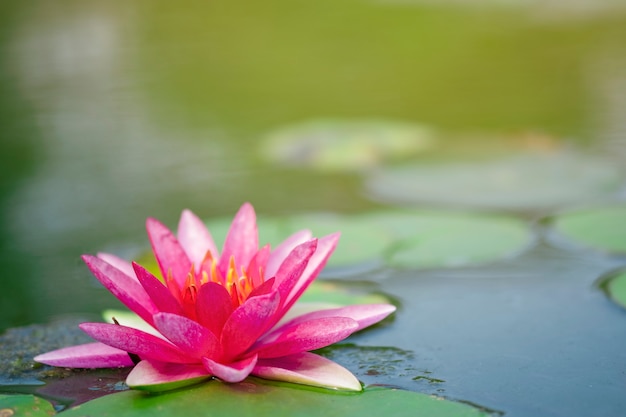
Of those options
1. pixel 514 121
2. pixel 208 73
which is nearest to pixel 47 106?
pixel 208 73

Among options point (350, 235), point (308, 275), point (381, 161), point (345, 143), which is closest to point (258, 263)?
point (308, 275)

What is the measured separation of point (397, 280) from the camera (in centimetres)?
163

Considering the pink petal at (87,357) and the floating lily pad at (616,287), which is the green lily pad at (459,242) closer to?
the floating lily pad at (616,287)

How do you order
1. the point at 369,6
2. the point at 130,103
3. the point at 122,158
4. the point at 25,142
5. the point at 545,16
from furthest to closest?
the point at 369,6, the point at 545,16, the point at 130,103, the point at 25,142, the point at 122,158

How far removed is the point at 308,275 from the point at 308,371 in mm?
169

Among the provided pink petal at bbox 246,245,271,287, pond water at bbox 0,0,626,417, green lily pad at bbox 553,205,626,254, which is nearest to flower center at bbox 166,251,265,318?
pink petal at bbox 246,245,271,287

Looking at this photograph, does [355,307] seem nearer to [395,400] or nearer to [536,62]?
[395,400]

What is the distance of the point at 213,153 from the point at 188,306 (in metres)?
1.71

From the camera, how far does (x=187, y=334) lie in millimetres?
1094

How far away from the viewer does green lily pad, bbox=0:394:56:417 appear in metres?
1.09

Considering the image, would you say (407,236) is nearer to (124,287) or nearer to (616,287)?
(616,287)

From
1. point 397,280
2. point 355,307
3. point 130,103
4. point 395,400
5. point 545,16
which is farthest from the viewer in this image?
point 545,16

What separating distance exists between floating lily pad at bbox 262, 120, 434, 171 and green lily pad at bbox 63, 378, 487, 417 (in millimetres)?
1543

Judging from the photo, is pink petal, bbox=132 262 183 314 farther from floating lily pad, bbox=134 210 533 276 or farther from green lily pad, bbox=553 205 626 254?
green lily pad, bbox=553 205 626 254
